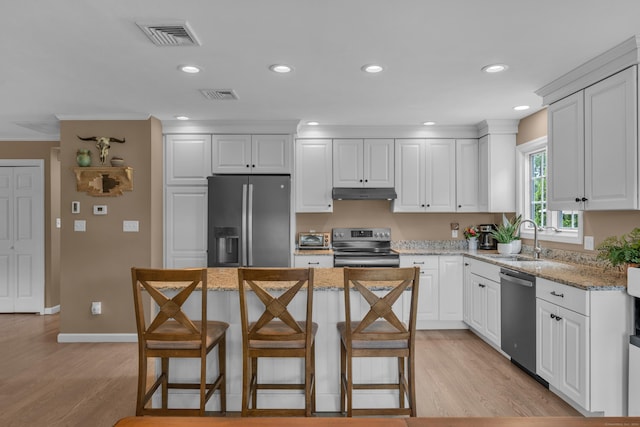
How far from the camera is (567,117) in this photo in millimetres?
3264

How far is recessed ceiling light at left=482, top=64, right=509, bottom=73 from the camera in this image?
2971 mm

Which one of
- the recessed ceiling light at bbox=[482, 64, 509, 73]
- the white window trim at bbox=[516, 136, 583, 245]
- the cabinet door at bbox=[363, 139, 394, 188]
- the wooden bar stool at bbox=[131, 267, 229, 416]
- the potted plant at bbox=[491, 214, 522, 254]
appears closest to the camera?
the wooden bar stool at bbox=[131, 267, 229, 416]

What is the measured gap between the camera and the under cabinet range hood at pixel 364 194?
4.96 meters

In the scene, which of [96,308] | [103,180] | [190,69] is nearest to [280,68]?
[190,69]

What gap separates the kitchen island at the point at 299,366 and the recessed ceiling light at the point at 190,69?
59.9 inches

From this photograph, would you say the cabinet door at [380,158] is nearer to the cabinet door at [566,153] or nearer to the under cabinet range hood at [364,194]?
the under cabinet range hood at [364,194]

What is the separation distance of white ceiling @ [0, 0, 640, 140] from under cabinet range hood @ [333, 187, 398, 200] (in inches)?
40.5

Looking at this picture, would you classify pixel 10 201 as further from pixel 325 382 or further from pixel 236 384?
pixel 325 382

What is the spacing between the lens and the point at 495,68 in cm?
302

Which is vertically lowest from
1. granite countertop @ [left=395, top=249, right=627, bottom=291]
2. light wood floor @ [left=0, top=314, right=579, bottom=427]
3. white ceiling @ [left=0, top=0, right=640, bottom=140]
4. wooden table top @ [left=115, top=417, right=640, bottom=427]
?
light wood floor @ [left=0, top=314, right=579, bottom=427]

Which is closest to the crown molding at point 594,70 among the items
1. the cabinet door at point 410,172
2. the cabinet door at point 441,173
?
the cabinet door at point 441,173

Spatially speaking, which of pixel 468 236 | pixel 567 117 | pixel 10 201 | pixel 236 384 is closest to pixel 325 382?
pixel 236 384

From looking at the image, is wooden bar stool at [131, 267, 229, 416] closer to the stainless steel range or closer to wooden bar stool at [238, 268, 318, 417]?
wooden bar stool at [238, 268, 318, 417]

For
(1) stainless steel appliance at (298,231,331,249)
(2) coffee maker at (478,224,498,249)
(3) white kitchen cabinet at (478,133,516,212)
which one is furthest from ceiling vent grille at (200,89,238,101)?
(2) coffee maker at (478,224,498,249)
